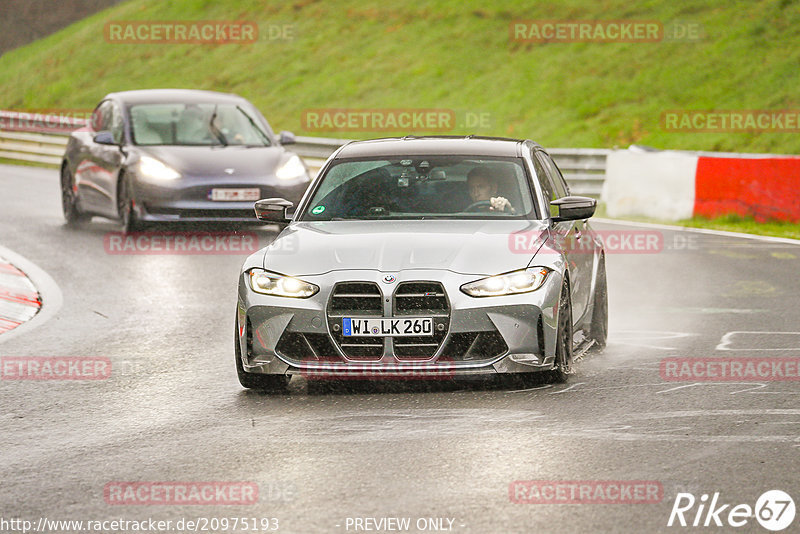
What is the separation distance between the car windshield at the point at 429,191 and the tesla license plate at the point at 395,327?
4.16ft

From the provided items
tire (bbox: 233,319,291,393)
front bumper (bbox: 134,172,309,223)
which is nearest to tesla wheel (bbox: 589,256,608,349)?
tire (bbox: 233,319,291,393)

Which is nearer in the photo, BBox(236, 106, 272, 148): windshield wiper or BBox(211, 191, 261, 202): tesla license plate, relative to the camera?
BBox(211, 191, 261, 202): tesla license plate

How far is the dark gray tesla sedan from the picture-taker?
54.9 ft

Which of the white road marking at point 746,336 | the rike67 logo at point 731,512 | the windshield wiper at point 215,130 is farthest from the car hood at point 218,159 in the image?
the rike67 logo at point 731,512

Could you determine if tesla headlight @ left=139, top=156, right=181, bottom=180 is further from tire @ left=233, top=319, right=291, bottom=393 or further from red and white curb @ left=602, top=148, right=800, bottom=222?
tire @ left=233, top=319, right=291, bottom=393

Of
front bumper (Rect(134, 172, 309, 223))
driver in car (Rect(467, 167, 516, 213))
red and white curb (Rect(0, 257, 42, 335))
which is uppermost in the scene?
driver in car (Rect(467, 167, 516, 213))

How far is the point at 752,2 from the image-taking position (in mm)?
39406

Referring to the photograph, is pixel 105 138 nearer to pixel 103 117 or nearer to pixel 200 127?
pixel 200 127

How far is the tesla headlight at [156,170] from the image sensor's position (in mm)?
16781

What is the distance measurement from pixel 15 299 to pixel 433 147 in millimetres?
4740

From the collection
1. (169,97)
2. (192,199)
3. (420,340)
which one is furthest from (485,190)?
(169,97)

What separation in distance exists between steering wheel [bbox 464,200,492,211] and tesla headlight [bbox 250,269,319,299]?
4.97 ft

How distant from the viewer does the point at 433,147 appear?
32.4 feet

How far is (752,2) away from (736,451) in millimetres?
34272
